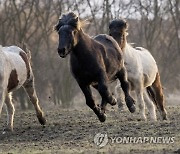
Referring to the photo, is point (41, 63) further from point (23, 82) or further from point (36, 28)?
point (23, 82)

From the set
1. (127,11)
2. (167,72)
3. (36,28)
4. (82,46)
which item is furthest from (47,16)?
(82,46)

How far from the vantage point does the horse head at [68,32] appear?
8227 mm

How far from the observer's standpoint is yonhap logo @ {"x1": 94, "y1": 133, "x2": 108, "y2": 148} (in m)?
7.98

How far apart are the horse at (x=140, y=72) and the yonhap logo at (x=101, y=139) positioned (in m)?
3.21

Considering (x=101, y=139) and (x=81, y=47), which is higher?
(x=81, y=47)

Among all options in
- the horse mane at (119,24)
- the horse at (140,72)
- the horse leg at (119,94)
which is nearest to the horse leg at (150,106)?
the horse at (140,72)

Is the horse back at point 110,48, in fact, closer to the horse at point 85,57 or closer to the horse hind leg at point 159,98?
the horse at point 85,57

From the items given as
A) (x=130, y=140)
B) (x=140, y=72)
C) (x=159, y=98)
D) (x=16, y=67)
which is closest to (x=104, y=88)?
(x=130, y=140)

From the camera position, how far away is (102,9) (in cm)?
2850

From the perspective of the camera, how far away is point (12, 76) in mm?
11000

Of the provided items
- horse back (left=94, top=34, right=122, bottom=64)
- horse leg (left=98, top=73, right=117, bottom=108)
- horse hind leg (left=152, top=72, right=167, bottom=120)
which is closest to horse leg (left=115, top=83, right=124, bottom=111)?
horse hind leg (left=152, top=72, right=167, bottom=120)

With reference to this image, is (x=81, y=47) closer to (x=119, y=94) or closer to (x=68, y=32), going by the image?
(x=68, y=32)

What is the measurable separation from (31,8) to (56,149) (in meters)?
20.8

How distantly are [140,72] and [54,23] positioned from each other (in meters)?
17.1
